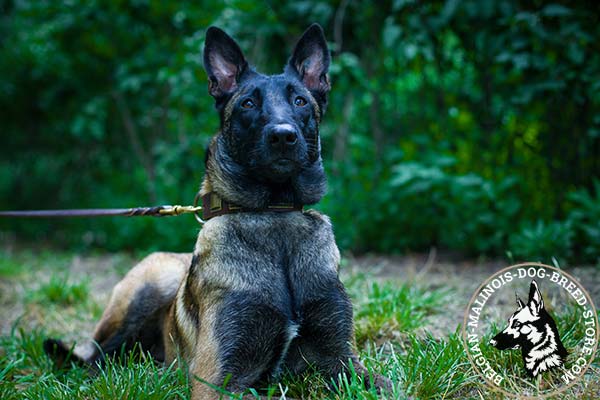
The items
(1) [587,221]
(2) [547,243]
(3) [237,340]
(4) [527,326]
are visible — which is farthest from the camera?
(1) [587,221]

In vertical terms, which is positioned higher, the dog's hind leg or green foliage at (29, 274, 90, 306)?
the dog's hind leg

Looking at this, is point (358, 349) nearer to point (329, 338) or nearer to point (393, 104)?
point (329, 338)

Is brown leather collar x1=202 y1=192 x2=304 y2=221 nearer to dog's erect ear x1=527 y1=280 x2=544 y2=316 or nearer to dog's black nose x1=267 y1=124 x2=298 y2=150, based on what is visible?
dog's black nose x1=267 y1=124 x2=298 y2=150

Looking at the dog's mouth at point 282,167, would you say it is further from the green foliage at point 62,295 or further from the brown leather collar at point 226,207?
→ the green foliage at point 62,295

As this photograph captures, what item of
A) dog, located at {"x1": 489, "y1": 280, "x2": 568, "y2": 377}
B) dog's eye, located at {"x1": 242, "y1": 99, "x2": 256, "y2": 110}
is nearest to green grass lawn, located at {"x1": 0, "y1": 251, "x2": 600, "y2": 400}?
dog, located at {"x1": 489, "y1": 280, "x2": 568, "y2": 377}

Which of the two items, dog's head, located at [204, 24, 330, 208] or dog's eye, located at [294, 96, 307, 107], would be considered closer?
dog's head, located at [204, 24, 330, 208]

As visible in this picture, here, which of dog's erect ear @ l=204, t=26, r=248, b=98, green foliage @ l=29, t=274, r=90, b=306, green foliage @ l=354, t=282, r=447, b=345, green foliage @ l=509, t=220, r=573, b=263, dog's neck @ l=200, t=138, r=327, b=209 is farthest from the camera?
green foliage @ l=29, t=274, r=90, b=306

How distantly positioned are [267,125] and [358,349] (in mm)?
1443

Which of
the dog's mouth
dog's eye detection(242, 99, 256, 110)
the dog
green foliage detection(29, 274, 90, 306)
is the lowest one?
green foliage detection(29, 274, 90, 306)

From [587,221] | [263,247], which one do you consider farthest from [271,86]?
[587,221]

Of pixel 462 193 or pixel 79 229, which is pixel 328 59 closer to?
pixel 462 193

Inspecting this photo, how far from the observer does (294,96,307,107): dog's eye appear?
2.70 meters

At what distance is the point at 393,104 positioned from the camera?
6.12m

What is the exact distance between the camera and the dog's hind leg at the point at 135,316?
3.24 metres
